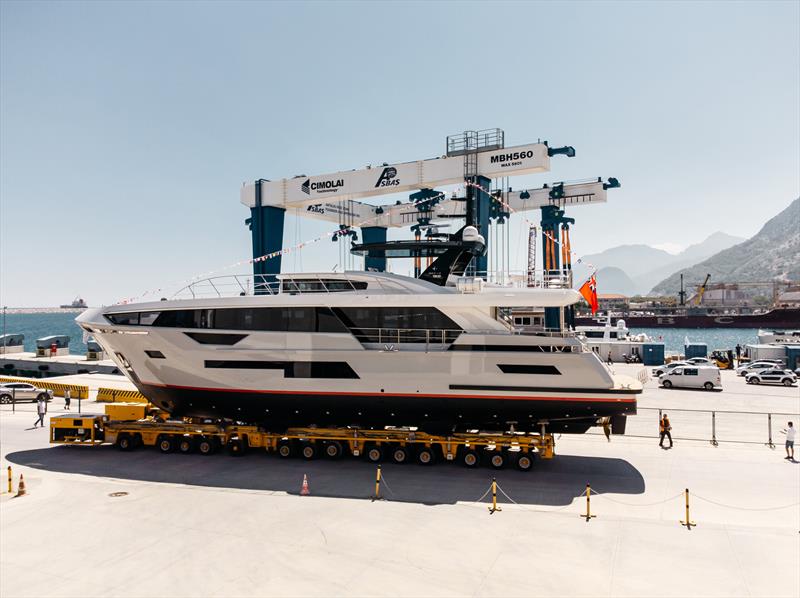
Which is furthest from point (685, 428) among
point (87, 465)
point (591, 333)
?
point (591, 333)

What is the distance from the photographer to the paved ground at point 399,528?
Answer: 7914 mm

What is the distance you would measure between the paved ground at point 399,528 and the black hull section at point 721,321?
81.5 meters

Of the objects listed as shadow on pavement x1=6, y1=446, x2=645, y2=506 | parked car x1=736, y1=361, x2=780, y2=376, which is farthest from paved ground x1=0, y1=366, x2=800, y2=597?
parked car x1=736, y1=361, x2=780, y2=376

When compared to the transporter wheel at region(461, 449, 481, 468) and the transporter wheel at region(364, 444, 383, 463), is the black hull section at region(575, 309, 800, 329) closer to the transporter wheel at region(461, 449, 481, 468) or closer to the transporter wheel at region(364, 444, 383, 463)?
the transporter wheel at region(461, 449, 481, 468)

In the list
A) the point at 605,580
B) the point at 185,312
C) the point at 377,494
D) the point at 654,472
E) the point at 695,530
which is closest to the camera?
the point at 605,580

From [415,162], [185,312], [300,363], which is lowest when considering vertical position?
[300,363]

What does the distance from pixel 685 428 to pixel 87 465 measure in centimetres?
2010

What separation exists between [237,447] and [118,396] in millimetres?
12577

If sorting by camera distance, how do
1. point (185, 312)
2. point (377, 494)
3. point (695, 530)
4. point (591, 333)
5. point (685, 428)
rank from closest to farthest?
point (695, 530)
point (377, 494)
point (185, 312)
point (685, 428)
point (591, 333)

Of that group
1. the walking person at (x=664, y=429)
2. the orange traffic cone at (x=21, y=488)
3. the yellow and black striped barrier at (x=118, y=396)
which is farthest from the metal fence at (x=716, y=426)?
the yellow and black striped barrier at (x=118, y=396)

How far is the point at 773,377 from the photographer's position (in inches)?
1143

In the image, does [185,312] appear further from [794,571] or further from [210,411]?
[794,571]

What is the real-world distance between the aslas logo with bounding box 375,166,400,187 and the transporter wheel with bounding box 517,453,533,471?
18399mm

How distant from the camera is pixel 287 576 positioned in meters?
8.09
